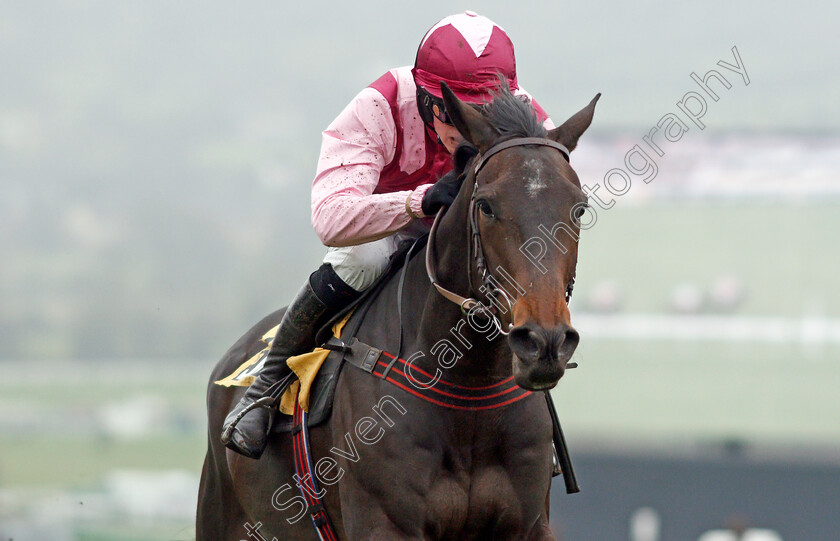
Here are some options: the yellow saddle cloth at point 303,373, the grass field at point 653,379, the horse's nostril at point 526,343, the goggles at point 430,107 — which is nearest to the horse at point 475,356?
the horse's nostril at point 526,343

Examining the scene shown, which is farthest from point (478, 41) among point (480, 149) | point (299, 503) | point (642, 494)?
point (642, 494)

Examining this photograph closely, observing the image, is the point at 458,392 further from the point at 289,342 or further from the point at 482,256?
the point at 289,342

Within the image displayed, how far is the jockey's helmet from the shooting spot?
3.45 m

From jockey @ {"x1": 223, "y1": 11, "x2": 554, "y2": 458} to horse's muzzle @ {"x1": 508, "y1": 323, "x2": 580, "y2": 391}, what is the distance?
0.75 m

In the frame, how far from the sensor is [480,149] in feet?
9.97

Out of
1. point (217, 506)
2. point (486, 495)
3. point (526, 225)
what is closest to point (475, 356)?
point (486, 495)

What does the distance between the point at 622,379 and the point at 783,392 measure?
1969mm

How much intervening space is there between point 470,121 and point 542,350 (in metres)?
0.84

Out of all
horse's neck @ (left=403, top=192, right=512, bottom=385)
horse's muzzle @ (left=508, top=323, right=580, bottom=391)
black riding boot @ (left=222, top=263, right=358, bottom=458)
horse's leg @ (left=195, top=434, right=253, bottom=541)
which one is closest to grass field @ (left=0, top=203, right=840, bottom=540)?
horse's leg @ (left=195, top=434, right=253, bottom=541)

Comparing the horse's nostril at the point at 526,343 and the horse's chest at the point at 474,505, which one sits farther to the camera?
the horse's chest at the point at 474,505

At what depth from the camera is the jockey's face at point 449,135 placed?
3.53 metres

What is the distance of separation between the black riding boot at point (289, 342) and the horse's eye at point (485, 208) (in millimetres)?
1063

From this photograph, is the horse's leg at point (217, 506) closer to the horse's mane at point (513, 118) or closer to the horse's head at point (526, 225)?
the horse's head at point (526, 225)

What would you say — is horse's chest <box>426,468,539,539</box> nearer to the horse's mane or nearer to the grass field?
the horse's mane
